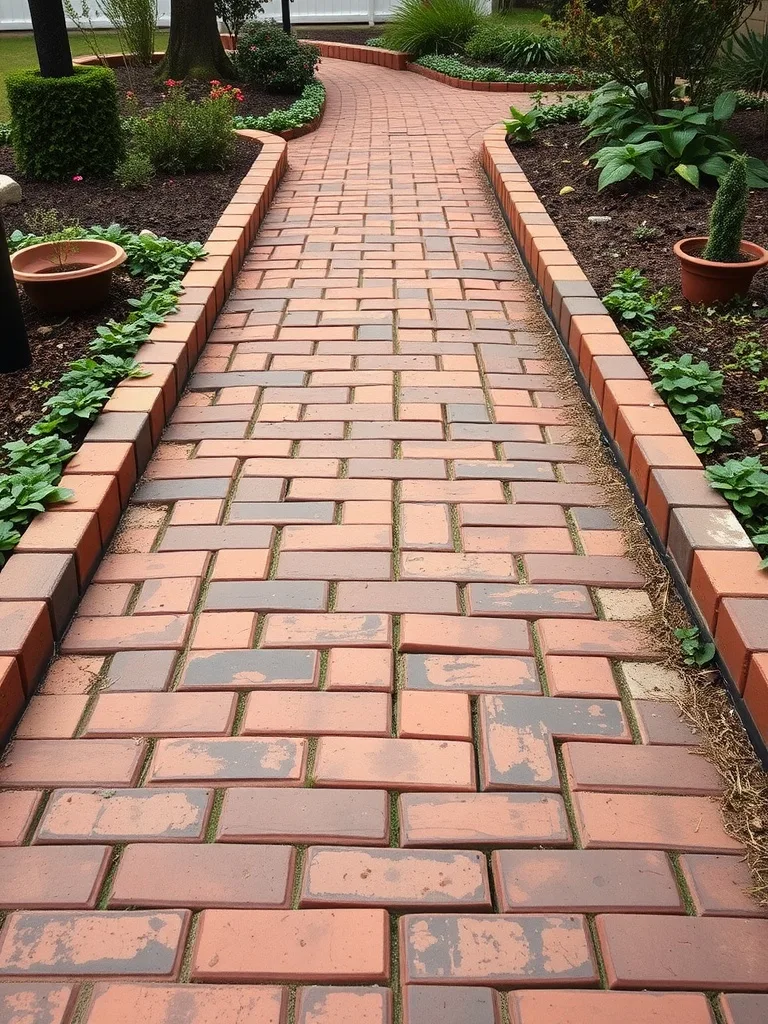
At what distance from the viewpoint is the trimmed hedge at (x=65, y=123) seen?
546 cm

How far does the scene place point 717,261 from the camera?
366 cm

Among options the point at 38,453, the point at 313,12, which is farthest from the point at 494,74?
the point at 38,453

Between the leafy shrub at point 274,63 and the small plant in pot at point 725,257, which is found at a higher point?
the small plant in pot at point 725,257

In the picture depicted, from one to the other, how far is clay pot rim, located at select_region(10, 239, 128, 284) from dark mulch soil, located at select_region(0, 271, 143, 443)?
161mm

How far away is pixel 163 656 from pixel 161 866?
584 millimetres

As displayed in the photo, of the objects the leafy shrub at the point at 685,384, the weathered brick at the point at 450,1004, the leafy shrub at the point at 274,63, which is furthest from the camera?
the leafy shrub at the point at 274,63

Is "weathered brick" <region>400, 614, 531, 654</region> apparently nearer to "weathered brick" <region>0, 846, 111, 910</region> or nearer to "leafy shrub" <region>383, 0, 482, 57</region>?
"weathered brick" <region>0, 846, 111, 910</region>

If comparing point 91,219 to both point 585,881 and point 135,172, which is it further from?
point 585,881

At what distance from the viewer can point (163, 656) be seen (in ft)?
7.00

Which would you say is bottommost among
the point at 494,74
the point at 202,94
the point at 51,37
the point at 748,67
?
the point at 494,74

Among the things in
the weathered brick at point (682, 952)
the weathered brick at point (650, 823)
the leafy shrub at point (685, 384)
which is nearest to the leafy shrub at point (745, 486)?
the leafy shrub at point (685, 384)

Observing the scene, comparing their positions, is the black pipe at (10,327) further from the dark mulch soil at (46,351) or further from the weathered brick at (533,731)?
the weathered brick at (533,731)

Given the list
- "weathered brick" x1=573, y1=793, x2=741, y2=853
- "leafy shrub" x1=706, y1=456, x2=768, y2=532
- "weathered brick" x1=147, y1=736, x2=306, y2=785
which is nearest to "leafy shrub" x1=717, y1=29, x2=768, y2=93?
"leafy shrub" x1=706, y1=456, x2=768, y2=532

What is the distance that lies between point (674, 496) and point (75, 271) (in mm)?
2513
